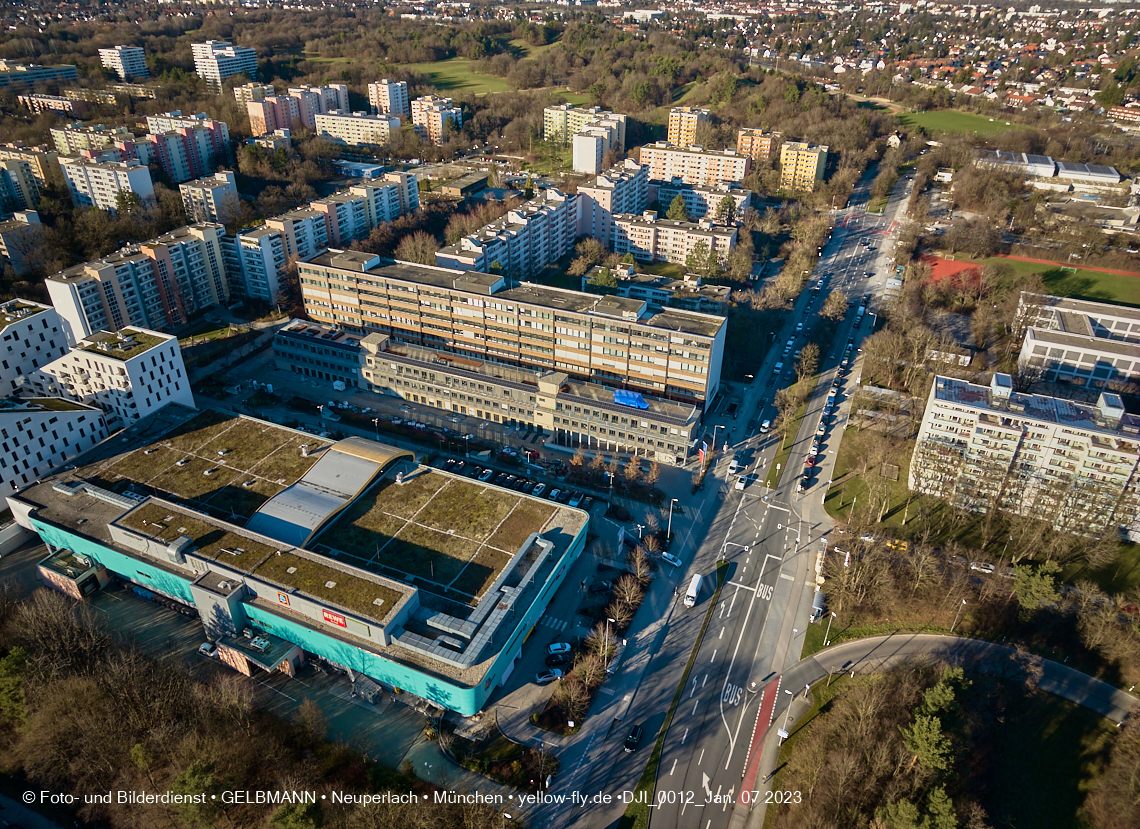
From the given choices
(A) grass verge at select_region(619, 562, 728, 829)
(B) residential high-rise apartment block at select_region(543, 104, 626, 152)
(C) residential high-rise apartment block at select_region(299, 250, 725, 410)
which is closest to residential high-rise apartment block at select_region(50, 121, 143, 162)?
(C) residential high-rise apartment block at select_region(299, 250, 725, 410)

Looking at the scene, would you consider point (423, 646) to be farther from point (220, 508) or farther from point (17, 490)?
point (17, 490)

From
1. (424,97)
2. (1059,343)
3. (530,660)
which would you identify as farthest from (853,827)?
(424,97)

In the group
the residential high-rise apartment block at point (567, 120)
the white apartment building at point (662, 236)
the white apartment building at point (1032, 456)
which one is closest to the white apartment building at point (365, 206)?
the white apartment building at point (662, 236)

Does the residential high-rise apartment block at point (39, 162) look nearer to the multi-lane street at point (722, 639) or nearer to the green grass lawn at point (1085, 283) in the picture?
the multi-lane street at point (722, 639)

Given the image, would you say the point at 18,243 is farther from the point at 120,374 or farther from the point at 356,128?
the point at 356,128

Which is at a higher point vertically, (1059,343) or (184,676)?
(1059,343)

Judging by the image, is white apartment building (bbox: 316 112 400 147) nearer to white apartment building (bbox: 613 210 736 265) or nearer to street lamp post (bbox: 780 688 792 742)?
white apartment building (bbox: 613 210 736 265)
